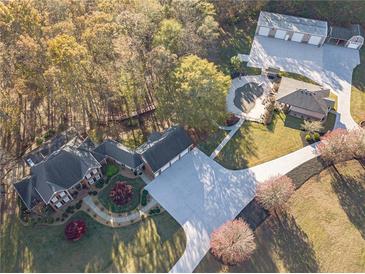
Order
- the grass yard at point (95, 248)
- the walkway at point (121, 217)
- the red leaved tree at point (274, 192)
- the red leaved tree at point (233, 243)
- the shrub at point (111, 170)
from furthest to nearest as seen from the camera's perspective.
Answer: the shrub at point (111, 170)
the walkway at point (121, 217)
the red leaved tree at point (274, 192)
the grass yard at point (95, 248)
the red leaved tree at point (233, 243)

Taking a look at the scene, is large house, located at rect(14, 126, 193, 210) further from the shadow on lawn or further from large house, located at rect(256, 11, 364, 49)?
large house, located at rect(256, 11, 364, 49)

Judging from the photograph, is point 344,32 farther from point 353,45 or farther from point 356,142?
point 356,142

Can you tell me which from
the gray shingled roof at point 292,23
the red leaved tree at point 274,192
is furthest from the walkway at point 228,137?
the gray shingled roof at point 292,23

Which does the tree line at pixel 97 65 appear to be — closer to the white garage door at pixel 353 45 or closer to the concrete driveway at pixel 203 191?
the concrete driveway at pixel 203 191

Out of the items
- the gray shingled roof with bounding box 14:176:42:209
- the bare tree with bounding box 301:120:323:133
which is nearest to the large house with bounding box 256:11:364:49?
the bare tree with bounding box 301:120:323:133

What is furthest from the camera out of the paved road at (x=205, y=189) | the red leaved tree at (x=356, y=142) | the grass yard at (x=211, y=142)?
the grass yard at (x=211, y=142)

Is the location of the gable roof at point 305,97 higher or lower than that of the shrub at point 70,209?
higher
